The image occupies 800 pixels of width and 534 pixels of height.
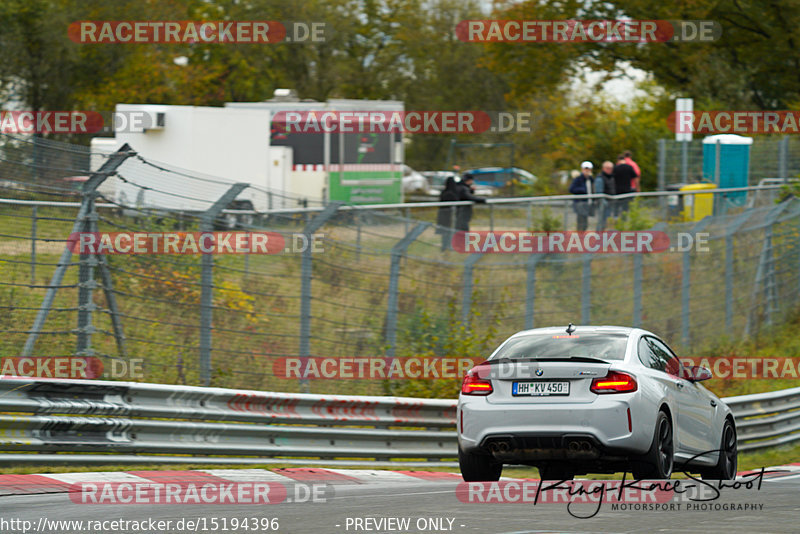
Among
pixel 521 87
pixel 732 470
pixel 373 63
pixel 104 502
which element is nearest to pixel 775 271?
pixel 732 470

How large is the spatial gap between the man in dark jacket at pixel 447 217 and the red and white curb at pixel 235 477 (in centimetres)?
471

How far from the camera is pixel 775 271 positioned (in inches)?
973

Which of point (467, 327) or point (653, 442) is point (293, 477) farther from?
point (467, 327)

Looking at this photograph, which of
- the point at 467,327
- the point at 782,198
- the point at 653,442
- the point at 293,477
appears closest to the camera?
the point at 653,442

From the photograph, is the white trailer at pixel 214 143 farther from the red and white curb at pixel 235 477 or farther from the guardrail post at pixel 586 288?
the red and white curb at pixel 235 477

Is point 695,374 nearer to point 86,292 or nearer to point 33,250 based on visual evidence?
point 86,292

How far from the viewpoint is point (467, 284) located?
58.3ft

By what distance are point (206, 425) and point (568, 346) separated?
3.40 metres

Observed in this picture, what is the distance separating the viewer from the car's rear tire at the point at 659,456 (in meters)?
10.3

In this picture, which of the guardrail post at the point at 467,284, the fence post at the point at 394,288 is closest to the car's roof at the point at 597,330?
the fence post at the point at 394,288

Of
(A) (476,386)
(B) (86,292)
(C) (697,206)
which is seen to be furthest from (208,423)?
(C) (697,206)

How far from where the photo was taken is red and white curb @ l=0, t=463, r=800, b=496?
33.2ft

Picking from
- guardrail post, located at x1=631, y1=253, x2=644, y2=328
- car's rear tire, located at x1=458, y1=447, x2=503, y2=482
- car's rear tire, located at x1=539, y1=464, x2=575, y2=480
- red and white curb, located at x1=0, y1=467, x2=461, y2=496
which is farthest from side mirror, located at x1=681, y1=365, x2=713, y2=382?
guardrail post, located at x1=631, y1=253, x2=644, y2=328

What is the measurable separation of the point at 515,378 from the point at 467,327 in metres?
7.13
